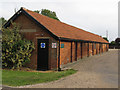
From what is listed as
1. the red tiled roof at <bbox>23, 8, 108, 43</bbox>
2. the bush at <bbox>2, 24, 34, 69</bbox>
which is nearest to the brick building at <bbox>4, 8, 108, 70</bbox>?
the red tiled roof at <bbox>23, 8, 108, 43</bbox>

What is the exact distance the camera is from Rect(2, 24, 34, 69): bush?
11414 millimetres

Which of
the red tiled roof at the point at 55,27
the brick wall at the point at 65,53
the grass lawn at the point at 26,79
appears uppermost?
the red tiled roof at the point at 55,27

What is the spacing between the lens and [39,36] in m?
11.9

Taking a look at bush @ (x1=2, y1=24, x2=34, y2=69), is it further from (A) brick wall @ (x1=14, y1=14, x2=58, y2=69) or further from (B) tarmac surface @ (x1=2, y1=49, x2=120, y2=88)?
(B) tarmac surface @ (x1=2, y1=49, x2=120, y2=88)

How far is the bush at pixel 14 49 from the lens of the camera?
37.4ft

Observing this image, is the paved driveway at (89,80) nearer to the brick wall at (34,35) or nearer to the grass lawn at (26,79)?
the grass lawn at (26,79)

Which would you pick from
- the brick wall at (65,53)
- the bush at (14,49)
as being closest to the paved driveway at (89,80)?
the brick wall at (65,53)

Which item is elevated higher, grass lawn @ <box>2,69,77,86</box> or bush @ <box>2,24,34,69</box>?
bush @ <box>2,24,34,69</box>

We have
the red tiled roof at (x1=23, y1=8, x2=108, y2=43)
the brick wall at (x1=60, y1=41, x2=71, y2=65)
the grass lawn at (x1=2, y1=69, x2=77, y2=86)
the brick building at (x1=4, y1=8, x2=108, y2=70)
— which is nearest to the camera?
the grass lawn at (x1=2, y1=69, x2=77, y2=86)

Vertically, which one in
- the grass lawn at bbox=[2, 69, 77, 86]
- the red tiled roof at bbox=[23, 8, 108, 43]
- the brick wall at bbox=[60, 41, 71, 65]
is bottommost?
the grass lawn at bbox=[2, 69, 77, 86]

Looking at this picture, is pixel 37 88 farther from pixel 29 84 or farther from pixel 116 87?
pixel 116 87

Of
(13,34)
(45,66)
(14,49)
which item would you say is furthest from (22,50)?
(45,66)

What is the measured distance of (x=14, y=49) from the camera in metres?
11.5

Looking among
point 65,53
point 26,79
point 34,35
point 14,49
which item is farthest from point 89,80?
point 14,49
